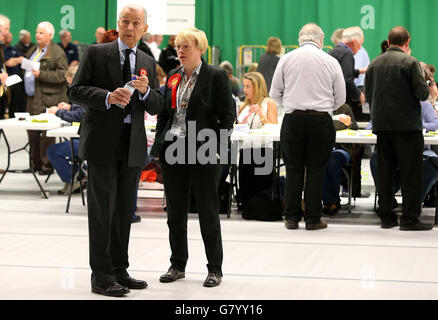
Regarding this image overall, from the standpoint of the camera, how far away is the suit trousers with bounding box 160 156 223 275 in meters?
4.23

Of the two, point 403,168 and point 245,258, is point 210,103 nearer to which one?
point 245,258

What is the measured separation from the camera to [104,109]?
3.83m

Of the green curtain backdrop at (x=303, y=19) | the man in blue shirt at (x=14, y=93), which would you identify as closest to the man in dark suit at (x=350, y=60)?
the man in blue shirt at (x=14, y=93)

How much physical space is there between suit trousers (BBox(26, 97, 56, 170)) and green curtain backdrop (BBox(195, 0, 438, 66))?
729 cm

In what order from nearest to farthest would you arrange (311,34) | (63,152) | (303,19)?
(311,34) → (63,152) → (303,19)

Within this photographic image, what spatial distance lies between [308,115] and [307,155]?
315mm

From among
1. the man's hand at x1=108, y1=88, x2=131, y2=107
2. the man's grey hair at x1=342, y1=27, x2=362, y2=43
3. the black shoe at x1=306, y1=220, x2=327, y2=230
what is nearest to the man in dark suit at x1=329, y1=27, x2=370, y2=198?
the man's grey hair at x1=342, y1=27, x2=362, y2=43

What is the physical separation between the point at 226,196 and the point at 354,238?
138 cm

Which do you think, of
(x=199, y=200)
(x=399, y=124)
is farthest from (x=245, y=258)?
(x=399, y=124)

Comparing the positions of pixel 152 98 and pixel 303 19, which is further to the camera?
pixel 303 19

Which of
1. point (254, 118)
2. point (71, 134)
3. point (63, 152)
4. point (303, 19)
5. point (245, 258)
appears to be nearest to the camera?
point (245, 258)

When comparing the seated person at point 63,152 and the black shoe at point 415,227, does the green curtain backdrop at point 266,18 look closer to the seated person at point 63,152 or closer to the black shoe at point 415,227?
the seated person at point 63,152

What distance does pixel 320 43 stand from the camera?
20.0 ft

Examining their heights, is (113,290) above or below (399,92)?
below
